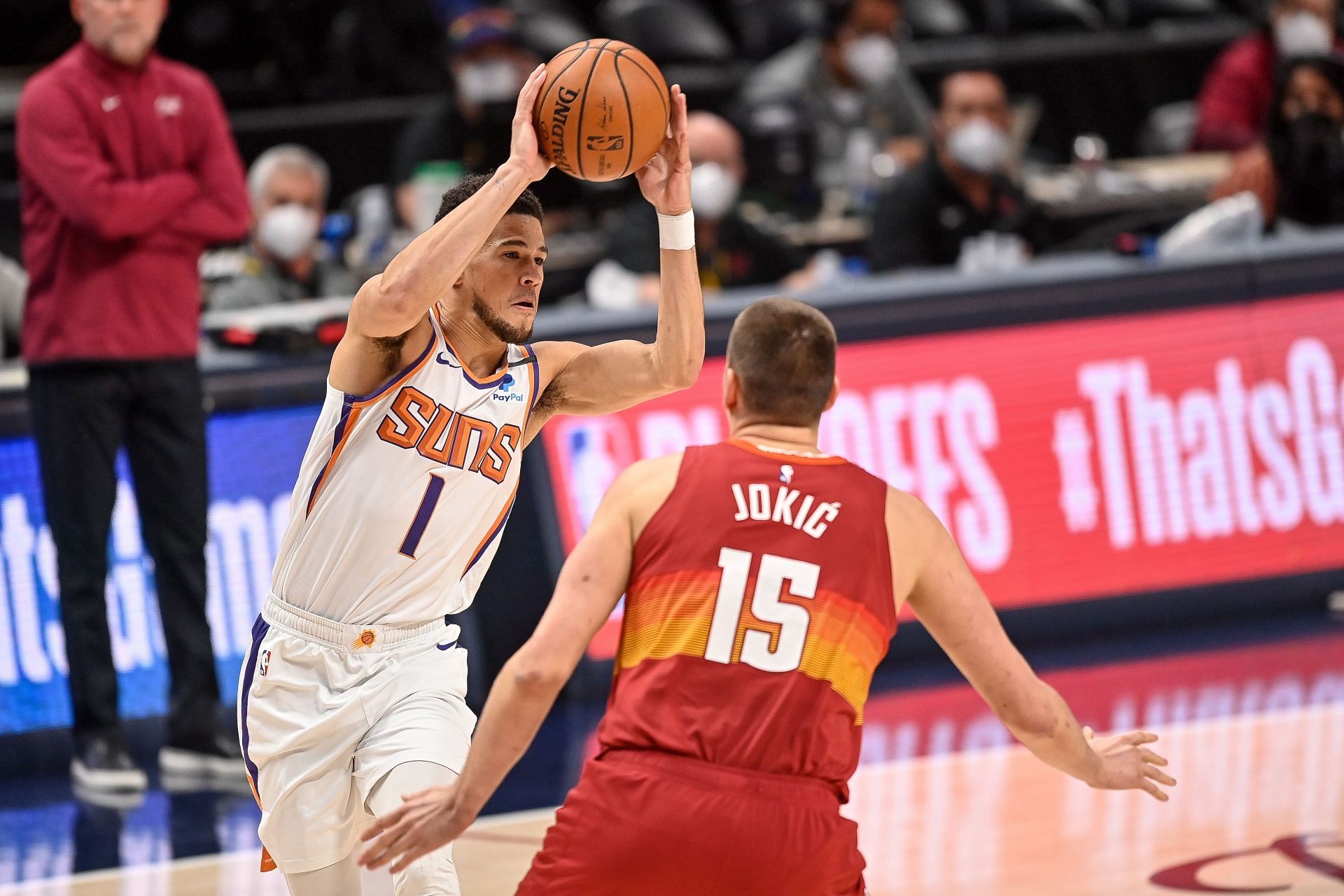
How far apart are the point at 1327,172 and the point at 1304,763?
4660mm

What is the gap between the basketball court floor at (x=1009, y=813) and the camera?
5.71 m

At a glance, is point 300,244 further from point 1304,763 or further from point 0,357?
point 1304,763

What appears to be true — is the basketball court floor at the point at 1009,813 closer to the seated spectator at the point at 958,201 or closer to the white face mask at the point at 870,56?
the seated spectator at the point at 958,201

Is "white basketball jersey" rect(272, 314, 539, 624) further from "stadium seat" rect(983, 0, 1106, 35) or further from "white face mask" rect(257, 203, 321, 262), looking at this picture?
"stadium seat" rect(983, 0, 1106, 35)

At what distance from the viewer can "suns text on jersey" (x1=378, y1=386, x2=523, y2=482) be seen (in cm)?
426

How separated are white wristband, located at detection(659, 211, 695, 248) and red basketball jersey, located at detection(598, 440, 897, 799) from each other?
0.97 m

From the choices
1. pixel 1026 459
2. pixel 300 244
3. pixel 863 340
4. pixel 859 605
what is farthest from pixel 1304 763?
pixel 300 244

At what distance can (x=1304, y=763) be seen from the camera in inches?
265

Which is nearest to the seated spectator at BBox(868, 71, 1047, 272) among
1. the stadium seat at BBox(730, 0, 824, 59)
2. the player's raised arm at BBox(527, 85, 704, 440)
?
the stadium seat at BBox(730, 0, 824, 59)

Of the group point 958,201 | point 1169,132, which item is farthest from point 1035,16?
point 958,201

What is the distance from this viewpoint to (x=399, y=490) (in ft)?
14.0

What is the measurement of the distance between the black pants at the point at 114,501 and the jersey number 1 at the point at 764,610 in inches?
156

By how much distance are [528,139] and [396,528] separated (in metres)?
0.95

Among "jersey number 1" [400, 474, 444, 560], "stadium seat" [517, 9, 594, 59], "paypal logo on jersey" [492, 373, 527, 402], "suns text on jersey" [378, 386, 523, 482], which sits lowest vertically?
"jersey number 1" [400, 474, 444, 560]
